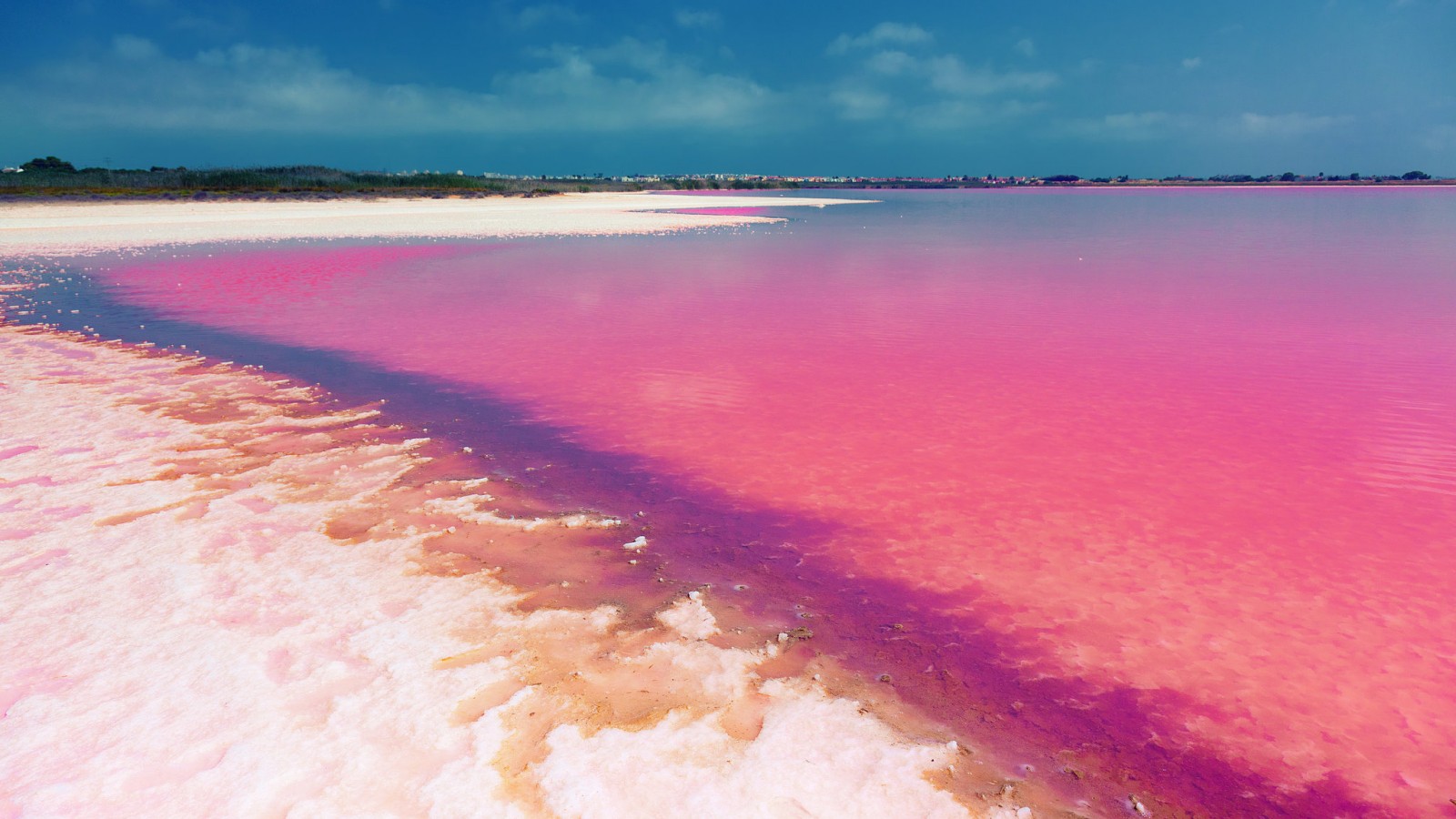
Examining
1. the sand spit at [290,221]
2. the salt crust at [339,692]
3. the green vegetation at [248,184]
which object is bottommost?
the salt crust at [339,692]

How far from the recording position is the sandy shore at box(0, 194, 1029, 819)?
9.07 ft

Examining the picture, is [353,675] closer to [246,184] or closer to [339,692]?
[339,692]

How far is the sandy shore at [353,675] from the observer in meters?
2.77

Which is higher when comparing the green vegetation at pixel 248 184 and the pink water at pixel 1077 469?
the green vegetation at pixel 248 184

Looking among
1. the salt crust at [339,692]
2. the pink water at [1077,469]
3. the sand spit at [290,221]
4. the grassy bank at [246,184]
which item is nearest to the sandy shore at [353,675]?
the salt crust at [339,692]

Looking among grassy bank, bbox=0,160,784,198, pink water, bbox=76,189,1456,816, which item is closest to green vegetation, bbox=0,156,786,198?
grassy bank, bbox=0,160,784,198

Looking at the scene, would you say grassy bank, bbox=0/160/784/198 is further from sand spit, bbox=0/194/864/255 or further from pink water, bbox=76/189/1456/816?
pink water, bbox=76/189/1456/816

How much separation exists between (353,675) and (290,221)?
35.7 meters

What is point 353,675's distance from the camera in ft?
11.1

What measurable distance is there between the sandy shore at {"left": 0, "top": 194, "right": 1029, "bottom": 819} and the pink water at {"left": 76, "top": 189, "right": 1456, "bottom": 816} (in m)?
0.72

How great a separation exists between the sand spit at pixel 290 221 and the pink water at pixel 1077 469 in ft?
41.9

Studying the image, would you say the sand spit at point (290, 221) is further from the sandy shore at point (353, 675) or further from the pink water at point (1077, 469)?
the sandy shore at point (353, 675)

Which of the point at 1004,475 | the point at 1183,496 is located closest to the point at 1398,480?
the point at 1183,496

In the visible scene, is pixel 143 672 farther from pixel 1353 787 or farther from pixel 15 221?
pixel 15 221
